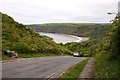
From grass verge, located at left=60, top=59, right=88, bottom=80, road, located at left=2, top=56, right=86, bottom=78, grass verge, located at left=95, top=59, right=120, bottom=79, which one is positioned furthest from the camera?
grass verge, located at left=60, top=59, right=88, bottom=80

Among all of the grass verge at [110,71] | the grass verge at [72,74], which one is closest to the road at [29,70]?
the grass verge at [72,74]

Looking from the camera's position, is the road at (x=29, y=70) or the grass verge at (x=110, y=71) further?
the road at (x=29, y=70)

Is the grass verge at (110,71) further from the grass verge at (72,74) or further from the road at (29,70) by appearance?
the road at (29,70)

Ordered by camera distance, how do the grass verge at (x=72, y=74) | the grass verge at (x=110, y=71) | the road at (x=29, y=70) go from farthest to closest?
1. the grass verge at (x=72, y=74)
2. the road at (x=29, y=70)
3. the grass verge at (x=110, y=71)

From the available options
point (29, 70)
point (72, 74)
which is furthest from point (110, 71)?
point (29, 70)

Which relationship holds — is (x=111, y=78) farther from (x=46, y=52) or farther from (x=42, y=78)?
(x=46, y=52)

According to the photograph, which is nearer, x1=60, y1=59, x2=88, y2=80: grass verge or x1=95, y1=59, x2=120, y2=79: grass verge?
x1=95, y1=59, x2=120, y2=79: grass verge

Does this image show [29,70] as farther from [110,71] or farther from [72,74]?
[110,71]

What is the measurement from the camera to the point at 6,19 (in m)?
89.3

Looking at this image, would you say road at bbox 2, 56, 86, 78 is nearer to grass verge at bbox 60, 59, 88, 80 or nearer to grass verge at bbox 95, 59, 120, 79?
grass verge at bbox 60, 59, 88, 80

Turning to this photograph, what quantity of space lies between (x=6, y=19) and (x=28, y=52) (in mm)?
26802

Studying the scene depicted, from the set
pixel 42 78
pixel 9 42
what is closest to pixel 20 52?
pixel 9 42

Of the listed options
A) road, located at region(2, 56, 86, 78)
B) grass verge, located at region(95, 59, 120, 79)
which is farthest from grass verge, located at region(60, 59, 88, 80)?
grass verge, located at region(95, 59, 120, 79)

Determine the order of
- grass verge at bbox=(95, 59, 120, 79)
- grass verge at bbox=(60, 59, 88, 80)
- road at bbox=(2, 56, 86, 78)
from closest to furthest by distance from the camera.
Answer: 1. grass verge at bbox=(95, 59, 120, 79)
2. road at bbox=(2, 56, 86, 78)
3. grass verge at bbox=(60, 59, 88, 80)
